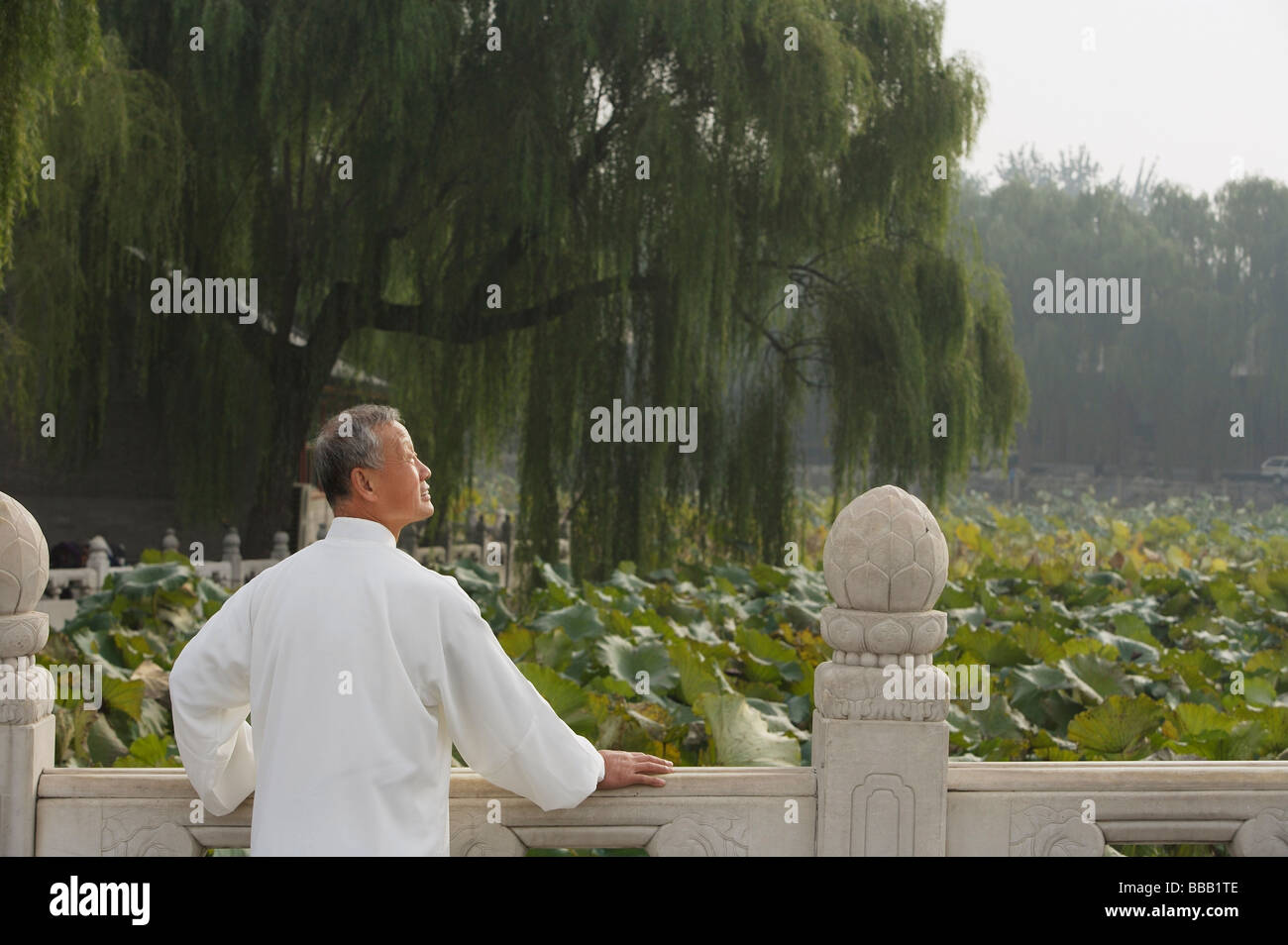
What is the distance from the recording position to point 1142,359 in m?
33.4

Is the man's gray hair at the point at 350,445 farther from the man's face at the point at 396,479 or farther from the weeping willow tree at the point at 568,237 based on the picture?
the weeping willow tree at the point at 568,237

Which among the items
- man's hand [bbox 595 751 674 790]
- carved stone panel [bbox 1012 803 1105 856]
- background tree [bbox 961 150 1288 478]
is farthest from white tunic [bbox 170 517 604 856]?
background tree [bbox 961 150 1288 478]

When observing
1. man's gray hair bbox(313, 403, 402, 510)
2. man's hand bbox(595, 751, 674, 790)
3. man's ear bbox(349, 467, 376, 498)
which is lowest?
man's hand bbox(595, 751, 674, 790)

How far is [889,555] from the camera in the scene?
2277 millimetres

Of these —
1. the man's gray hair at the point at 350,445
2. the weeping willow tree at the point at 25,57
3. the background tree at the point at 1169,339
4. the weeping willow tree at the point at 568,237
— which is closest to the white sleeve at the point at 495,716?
the man's gray hair at the point at 350,445

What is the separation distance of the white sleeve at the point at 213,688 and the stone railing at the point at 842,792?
23cm

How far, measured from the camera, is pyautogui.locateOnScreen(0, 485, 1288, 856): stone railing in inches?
90.5

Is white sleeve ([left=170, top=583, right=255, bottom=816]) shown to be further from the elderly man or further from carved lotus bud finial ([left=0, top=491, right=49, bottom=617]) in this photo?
carved lotus bud finial ([left=0, top=491, right=49, bottom=617])

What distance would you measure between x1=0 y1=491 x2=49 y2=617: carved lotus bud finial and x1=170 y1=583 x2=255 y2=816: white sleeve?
0.46m

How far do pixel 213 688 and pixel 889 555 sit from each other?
1.17 m
